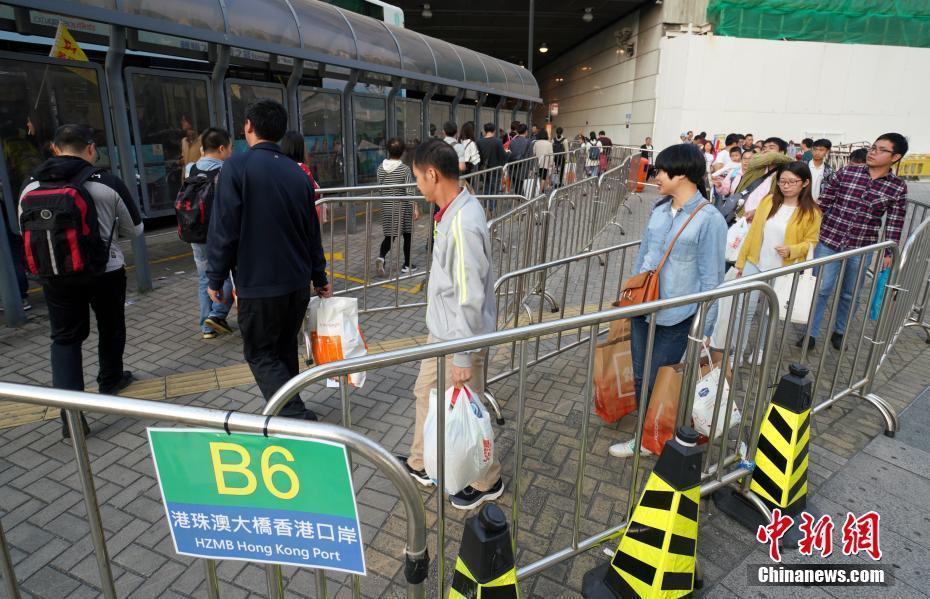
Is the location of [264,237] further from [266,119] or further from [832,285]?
[832,285]

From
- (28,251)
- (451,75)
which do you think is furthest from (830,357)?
(451,75)

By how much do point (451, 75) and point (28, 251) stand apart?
10.5 metres

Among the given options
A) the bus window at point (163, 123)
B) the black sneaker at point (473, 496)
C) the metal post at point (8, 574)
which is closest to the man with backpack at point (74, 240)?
the metal post at point (8, 574)

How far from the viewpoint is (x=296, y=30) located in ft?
26.8

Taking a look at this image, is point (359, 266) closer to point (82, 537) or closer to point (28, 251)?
point (28, 251)

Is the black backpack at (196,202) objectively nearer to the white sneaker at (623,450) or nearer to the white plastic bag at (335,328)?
the white plastic bag at (335,328)

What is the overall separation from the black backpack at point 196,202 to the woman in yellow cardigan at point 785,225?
433 cm

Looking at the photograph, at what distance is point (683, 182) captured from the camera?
3.08 metres

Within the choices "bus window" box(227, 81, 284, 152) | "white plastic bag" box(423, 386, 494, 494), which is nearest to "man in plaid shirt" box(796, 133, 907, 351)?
"white plastic bag" box(423, 386, 494, 494)

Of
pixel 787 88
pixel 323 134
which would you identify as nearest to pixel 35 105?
pixel 323 134

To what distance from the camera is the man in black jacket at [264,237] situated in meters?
3.04

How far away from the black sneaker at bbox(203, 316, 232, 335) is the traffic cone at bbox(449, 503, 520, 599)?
13.3 ft

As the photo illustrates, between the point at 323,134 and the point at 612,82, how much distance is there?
70.1 feet

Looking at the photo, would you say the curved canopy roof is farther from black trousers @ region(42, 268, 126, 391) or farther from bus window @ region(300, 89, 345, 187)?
black trousers @ region(42, 268, 126, 391)
